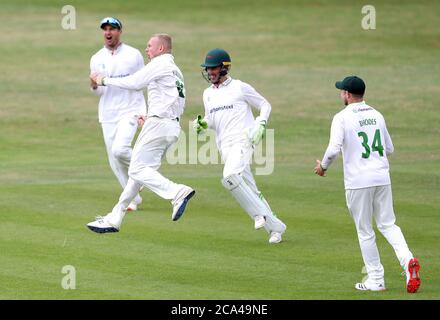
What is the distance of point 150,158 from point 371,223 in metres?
3.58

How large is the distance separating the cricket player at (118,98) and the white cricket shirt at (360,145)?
222 inches

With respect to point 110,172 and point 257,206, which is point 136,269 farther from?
point 110,172

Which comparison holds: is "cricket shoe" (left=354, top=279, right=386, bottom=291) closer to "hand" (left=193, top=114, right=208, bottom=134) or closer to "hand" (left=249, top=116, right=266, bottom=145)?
"hand" (left=249, top=116, right=266, bottom=145)

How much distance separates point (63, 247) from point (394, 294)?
441 cm

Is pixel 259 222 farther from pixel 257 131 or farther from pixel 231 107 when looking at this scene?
pixel 231 107

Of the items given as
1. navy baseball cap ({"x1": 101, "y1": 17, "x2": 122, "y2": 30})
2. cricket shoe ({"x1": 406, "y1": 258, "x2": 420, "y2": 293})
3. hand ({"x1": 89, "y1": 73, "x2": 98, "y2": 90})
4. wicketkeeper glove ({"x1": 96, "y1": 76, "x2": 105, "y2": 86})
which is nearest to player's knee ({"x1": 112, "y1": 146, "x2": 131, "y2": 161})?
hand ({"x1": 89, "y1": 73, "x2": 98, "y2": 90})

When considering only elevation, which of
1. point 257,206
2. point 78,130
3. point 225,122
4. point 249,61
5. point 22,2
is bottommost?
point 257,206

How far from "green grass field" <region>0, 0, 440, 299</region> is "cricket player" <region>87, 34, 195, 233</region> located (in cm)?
54

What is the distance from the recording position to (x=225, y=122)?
15.0 meters

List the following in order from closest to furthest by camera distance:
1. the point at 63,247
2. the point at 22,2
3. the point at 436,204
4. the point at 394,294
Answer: the point at 394,294 < the point at 63,247 < the point at 436,204 < the point at 22,2

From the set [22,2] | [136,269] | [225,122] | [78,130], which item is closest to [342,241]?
[225,122]

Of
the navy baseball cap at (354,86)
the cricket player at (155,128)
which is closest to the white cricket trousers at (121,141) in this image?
the cricket player at (155,128)

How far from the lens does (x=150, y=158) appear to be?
48.5 ft

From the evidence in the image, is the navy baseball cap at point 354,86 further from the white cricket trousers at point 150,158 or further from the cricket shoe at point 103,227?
the cricket shoe at point 103,227
